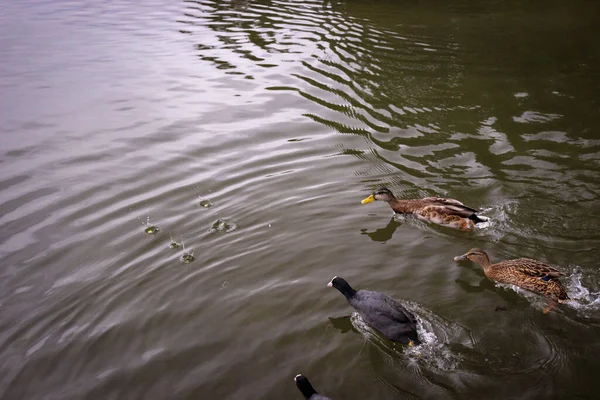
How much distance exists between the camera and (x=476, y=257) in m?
6.82

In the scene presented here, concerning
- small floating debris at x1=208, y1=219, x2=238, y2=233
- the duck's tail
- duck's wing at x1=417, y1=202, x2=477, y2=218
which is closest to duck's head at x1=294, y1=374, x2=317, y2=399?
small floating debris at x1=208, y1=219, x2=238, y2=233

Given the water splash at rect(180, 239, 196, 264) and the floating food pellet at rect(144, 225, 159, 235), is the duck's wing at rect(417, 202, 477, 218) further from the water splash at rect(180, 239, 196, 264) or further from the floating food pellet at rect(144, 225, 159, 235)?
the floating food pellet at rect(144, 225, 159, 235)

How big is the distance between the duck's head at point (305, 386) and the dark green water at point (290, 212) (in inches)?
10.1

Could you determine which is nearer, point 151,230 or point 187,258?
point 187,258

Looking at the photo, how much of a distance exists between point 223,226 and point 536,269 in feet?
14.8

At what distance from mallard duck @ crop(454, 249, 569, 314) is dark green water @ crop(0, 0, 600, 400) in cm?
20

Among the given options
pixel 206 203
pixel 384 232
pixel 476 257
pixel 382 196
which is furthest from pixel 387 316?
pixel 206 203

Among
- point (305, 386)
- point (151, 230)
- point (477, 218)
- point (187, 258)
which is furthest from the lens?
point (151, 230)

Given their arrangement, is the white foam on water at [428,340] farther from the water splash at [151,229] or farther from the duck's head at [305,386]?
the water splash at [151,229]

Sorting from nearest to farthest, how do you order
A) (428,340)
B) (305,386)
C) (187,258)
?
(305,386) → (428,340) → (187,258)

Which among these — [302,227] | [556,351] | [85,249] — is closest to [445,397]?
[556,351]

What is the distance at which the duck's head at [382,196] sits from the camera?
8.27 m

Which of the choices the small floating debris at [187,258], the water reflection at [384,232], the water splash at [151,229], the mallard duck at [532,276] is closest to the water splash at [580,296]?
the mallard duck at [532,276]

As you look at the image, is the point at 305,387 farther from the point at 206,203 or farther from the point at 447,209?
the point at 206,203
